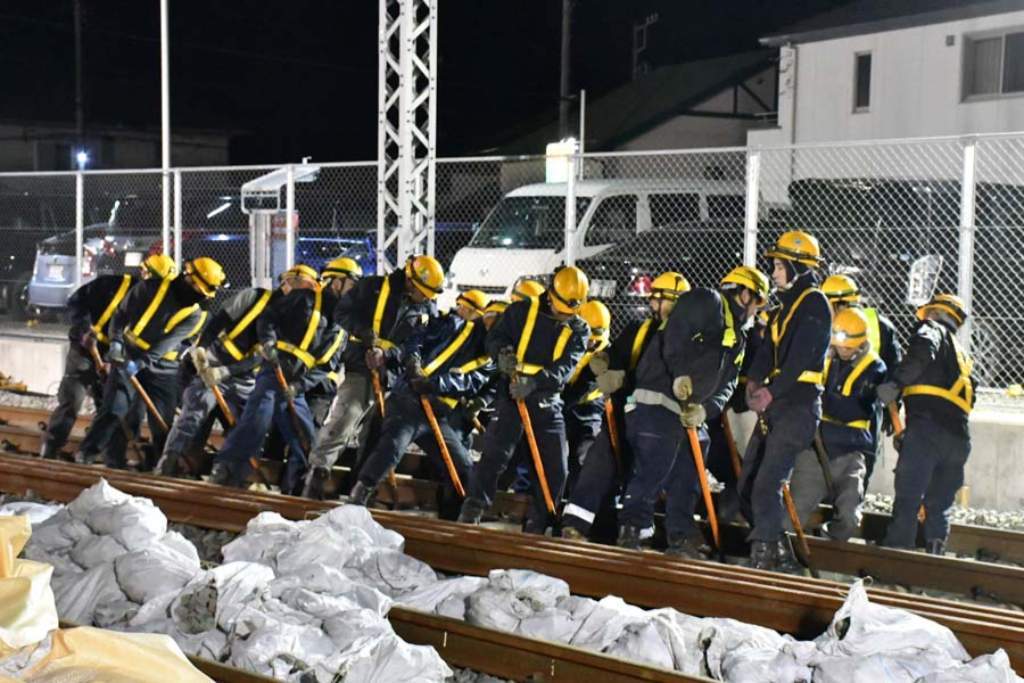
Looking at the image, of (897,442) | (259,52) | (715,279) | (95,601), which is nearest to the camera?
(95,601)

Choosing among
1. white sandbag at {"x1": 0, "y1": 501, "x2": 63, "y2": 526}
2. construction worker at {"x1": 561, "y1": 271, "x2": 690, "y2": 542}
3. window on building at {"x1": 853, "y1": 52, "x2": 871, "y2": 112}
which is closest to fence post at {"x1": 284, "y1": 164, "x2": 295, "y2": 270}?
white sandbag at {"x1": 0, "y1": 501, "x2": 63, "y2": 526}

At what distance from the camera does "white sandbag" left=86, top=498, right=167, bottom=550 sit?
26.7 feet

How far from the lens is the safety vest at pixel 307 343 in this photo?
1123cm

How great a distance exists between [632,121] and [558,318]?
27.8 meters

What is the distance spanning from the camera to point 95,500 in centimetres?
862

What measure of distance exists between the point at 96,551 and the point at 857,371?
5057 mm

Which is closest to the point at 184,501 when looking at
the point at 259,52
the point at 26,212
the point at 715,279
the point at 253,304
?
the point at 253,304

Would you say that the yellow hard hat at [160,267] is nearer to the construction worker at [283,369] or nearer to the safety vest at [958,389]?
the construction worker at [283,369]

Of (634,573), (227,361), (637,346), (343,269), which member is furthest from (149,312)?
(634,573)

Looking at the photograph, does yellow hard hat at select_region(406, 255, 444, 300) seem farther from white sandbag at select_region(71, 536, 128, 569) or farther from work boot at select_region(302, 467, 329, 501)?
white sandbag at select_region(71, 536, 128, 569)

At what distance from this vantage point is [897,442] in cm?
966

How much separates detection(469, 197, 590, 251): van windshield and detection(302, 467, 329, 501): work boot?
233 inches

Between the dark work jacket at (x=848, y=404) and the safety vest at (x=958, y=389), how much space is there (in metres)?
0.26

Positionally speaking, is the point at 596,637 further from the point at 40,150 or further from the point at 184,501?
the point at 40,150
